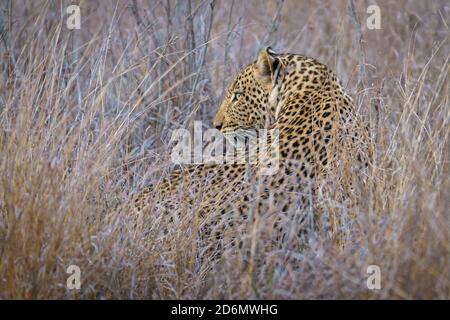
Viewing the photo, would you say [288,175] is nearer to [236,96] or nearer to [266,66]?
[266,66]

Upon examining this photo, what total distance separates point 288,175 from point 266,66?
3.68ft

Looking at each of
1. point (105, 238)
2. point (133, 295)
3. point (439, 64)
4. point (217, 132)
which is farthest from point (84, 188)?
point (439, 64)

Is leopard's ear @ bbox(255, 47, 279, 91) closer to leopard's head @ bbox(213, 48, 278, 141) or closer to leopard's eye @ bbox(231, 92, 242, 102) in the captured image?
leopard's head @ bbox(213, 48, 278, 141)

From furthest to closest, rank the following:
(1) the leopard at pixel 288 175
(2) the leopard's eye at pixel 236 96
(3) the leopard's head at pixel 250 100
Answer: (2) the leopard's eye at pixel 236 96
(3) the leopard's head at pixel 250 100
(1) the leopard at pixel 288 175

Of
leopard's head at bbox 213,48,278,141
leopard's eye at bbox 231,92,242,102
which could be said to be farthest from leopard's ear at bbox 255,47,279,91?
leopard's eye at bbox 231,92,242,102

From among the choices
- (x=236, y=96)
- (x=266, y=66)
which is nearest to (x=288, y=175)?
(x=266, y=66)

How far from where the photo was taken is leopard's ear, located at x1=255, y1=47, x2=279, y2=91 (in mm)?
5602

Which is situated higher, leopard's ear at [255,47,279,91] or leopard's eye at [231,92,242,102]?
leopard's ear at [255,47,279,91]

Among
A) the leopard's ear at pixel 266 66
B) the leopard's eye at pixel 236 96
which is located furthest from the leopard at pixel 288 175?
the leopard's eye at pixel 236 96

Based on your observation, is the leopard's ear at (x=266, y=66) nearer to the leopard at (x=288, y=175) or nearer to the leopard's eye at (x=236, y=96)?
the leopard at (x=288, y=175)

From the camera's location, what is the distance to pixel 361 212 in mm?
4406

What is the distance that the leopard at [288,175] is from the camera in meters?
4.63

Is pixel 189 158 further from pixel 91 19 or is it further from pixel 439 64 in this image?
pixel 91 19
